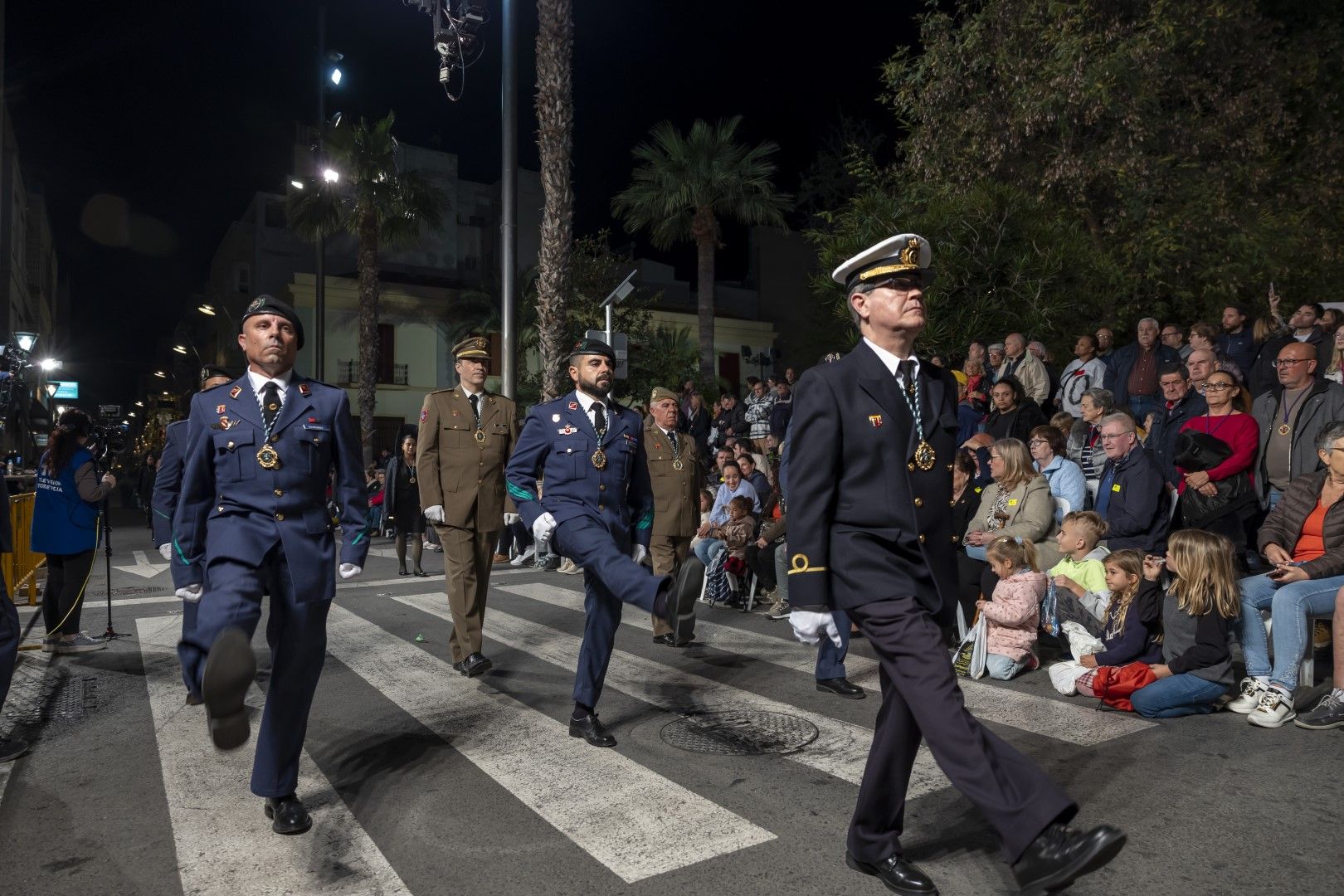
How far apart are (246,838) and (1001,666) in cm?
498

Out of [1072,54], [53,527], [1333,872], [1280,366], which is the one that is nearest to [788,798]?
[1333,872]

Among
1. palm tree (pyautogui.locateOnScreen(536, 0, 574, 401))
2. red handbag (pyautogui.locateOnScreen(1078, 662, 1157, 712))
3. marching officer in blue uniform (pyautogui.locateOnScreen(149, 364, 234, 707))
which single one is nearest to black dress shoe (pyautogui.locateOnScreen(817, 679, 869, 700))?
red handbag (pyautogui.locateOnScreen(1078, 662, 1157, 712))

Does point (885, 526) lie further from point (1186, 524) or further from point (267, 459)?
point (1186, 524)

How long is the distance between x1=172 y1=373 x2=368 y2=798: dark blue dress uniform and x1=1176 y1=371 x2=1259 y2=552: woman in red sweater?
A: 672 cm

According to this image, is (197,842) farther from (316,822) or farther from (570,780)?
(570,780)

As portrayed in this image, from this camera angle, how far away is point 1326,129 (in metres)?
17.5

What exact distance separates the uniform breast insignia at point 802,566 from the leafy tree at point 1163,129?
1566 centimetres

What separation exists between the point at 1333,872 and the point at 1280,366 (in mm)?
5565

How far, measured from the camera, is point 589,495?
5.64 meters

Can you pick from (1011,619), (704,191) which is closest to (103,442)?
(1011,619)

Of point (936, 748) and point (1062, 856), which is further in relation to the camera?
point (936, 748)

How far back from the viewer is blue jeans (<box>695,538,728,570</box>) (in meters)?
10.6

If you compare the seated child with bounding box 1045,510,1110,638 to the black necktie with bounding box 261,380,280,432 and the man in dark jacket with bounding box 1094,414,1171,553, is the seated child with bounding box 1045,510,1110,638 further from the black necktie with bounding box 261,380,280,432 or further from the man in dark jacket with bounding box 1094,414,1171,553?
the black necktie with bounding box 261,380,280,432

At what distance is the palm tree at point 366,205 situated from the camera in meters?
28.4
